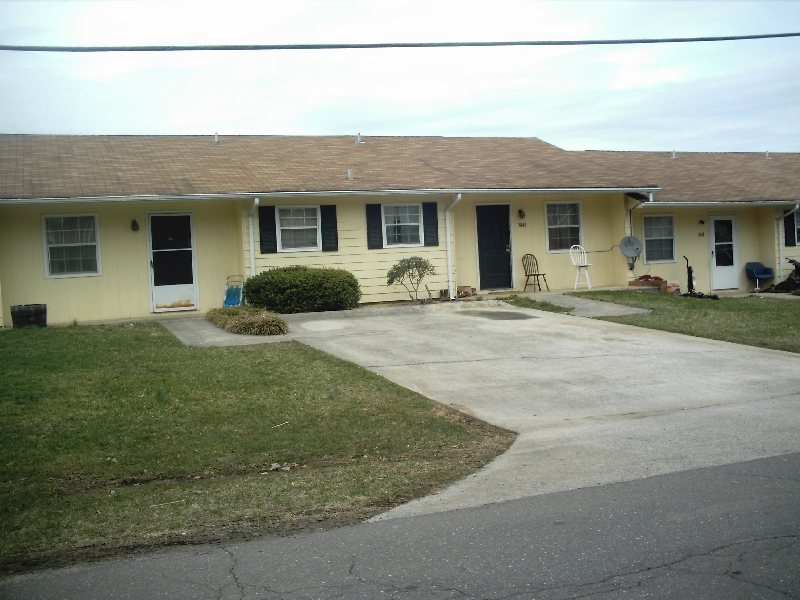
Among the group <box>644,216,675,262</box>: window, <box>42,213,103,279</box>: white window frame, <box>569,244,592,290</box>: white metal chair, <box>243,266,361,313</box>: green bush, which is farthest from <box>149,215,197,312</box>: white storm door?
<box>644,216,675,262</box>: window

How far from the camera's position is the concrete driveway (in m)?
7.65

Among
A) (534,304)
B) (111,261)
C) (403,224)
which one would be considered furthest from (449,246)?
(111,261)

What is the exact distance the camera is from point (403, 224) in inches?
818

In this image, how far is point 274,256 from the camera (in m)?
19.4

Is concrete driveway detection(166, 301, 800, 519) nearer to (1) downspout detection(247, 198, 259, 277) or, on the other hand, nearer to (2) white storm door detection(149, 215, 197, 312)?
(1) downspout detection(247, 198, 259, 277)

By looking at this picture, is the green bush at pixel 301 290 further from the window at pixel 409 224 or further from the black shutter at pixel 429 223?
the black shutter at pixel 429 223

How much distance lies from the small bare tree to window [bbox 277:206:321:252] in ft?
6.39

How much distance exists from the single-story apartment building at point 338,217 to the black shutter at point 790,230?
5 centimetres

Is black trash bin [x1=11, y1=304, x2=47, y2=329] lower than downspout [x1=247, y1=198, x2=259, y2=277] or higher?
lower

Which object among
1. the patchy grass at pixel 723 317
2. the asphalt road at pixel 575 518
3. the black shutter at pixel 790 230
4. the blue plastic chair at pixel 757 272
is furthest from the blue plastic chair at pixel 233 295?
the black shutter at pixel 790 230

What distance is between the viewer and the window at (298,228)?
1964 cm

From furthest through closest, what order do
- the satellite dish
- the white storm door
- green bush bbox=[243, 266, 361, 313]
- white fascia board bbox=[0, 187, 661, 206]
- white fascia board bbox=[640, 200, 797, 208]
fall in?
white fascia board bbox=[640, 200, 797, 208], the satellite dish, the white storm door, green bush bbox=[243, 266, 361, 313], white fascia board bbox=[0, 187, 661, 206]

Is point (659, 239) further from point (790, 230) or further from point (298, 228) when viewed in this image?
point (298, 228)

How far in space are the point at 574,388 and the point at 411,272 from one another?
8.74 meters
